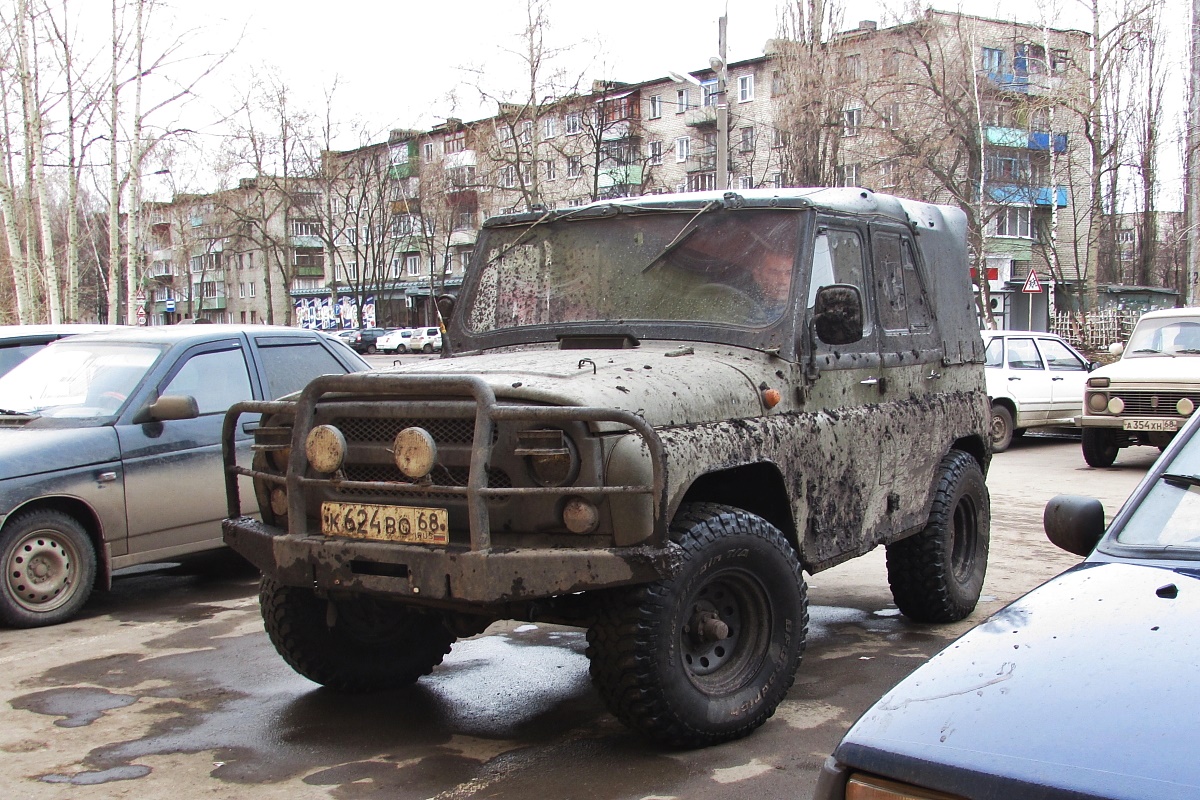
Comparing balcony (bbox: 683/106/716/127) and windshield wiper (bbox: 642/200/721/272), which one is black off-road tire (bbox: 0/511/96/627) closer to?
windshield wiper (bbox: 642/200/721/272)

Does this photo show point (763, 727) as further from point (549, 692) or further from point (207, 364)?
point (207, 364)

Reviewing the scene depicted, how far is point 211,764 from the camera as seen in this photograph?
4.44 m

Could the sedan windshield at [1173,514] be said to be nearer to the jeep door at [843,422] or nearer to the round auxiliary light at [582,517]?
the round auxiliary light at [582,517]

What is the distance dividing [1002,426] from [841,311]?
12270mm

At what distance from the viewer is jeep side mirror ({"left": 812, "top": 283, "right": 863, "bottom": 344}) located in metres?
4.87

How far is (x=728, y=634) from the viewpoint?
14.8 feet

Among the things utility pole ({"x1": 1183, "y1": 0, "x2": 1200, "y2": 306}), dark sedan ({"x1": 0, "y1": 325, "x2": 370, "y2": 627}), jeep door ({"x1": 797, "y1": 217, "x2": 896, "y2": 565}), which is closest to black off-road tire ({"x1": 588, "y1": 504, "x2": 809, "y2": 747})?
jeep door ({"x1": 797, "y1": 217, "x2": 896, "y2": 565})

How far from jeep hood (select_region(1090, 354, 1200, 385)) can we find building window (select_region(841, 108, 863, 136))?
2204cm

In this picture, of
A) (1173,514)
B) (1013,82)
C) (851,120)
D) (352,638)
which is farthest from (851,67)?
(1173,514)

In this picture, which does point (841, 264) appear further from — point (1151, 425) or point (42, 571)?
point (1151, 425)

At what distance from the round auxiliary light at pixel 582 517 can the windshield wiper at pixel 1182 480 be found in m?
1.78

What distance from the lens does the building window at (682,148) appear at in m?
62.9

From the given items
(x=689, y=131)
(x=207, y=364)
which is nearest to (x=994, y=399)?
(x=207, y=364)

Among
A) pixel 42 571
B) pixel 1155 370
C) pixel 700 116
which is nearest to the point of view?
pixel 42 571
